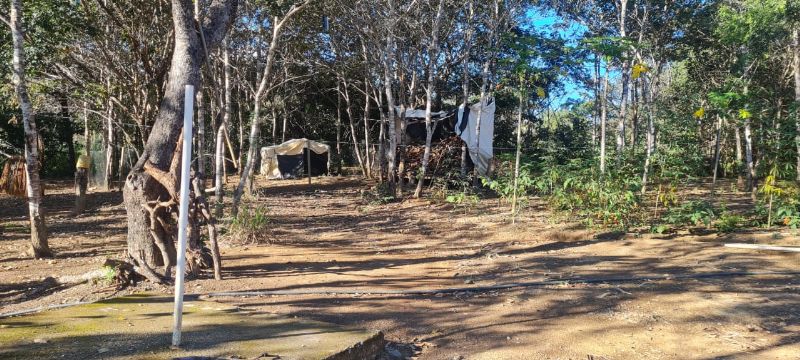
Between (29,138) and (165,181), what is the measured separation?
392 centimetres

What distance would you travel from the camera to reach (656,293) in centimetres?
647

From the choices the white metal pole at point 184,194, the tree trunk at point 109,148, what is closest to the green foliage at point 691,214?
the white metal pole at point 184,194

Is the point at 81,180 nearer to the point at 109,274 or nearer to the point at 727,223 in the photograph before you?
the point at 109,274

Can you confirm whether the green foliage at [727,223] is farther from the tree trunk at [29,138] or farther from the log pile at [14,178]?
the log pile at [14,178]

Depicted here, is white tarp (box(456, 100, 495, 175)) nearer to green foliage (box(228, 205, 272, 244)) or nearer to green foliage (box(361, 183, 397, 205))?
green foliage (box(361, 183, 397, 205))

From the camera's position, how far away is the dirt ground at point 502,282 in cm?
509

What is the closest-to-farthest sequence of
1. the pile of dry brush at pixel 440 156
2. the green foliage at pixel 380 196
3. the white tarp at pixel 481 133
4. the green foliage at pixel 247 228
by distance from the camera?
the green foliage at pixel 247 228 < the green foliage at pixel 380 196 < the pile of dry brush at pixel 440 156 < the white tarp at pixel 481 133

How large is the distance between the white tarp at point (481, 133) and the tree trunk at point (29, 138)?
12.1 metres

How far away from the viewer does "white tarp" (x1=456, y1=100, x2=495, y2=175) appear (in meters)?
18.7

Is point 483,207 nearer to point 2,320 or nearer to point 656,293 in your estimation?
point 656,293

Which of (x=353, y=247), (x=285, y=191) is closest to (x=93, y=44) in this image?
(x=285, y=191)

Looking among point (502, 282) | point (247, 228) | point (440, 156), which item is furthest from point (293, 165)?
point (502, 282)

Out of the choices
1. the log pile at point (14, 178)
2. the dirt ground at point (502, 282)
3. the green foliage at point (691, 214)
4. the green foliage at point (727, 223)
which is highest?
the log pile at point (14, 178)

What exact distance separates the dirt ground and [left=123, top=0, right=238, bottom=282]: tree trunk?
1.72ft
